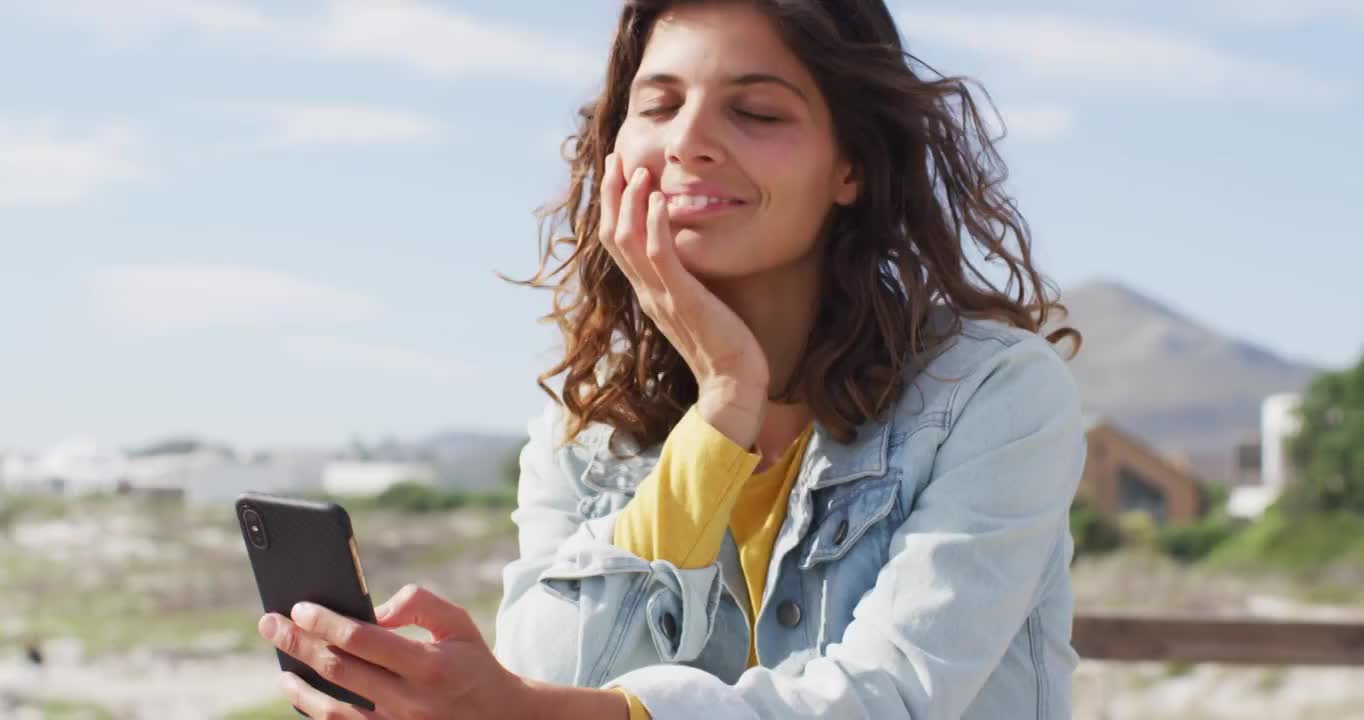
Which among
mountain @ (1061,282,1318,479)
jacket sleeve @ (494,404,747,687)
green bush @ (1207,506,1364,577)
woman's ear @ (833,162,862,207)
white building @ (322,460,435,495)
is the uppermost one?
woman's ear @ (833,162,862,207)

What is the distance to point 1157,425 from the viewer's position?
12162 cm

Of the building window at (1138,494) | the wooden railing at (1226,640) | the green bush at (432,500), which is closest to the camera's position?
the wooden railing at (1226,640)

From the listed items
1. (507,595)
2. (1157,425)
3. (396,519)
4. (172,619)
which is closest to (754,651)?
(507,595)

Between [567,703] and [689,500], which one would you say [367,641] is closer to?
[567,703]

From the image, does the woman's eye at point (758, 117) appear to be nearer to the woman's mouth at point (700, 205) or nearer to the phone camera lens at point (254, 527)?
the woman's mouth at point (700, 205)

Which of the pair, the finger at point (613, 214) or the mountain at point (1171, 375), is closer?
the finger at point (613, 214)

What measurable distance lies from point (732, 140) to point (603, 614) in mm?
590

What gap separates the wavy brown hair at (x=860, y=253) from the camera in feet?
6.37

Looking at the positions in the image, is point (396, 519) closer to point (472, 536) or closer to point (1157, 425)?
point (472, 536)

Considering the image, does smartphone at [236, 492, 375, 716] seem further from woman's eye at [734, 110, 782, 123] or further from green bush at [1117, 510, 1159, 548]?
green bush at [1117, 510, 1159, 548]

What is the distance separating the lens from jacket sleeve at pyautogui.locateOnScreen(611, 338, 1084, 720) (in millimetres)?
1593

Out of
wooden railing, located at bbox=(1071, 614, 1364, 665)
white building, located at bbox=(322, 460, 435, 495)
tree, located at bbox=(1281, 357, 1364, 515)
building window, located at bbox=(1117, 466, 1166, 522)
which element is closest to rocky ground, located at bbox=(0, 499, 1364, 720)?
wooden railing, located at bbox=(1071, 614, 1364, 665)

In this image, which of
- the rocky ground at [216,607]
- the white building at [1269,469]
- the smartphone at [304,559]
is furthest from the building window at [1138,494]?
the smartphone at [304,559]

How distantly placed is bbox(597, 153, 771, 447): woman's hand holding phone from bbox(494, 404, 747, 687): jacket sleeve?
19 centimetres
